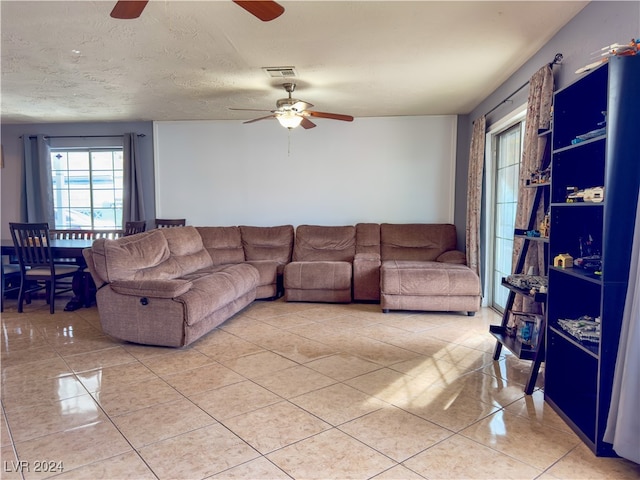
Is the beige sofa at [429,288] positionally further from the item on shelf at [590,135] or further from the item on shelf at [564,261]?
the item on shelf at [590,135]

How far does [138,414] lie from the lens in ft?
7.49

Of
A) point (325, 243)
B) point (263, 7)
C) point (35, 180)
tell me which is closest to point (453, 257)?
point (325, 243)

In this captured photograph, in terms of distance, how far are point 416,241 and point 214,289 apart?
2.89 metres

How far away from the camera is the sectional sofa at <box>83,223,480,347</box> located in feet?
11.1

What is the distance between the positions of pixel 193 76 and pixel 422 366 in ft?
10.8

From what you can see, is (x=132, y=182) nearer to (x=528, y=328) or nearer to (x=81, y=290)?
(x=81, y=290)

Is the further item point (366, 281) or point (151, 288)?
point (366, 281)

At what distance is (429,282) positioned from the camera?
4.36 meters

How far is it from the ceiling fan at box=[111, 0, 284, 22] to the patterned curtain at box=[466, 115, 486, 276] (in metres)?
3.28

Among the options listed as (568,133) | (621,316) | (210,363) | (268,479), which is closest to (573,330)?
(621,316)

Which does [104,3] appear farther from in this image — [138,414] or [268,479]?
[268,479]

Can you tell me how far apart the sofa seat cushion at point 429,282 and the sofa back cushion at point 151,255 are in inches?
85.6

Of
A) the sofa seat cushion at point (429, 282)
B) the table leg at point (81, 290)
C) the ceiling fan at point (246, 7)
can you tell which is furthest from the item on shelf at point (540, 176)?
the table leg at point (81, 290)

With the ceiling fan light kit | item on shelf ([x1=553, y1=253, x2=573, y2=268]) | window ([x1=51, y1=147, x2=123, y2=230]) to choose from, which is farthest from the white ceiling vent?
window ([x1=51, y1=147, x2=123, y2=230])
